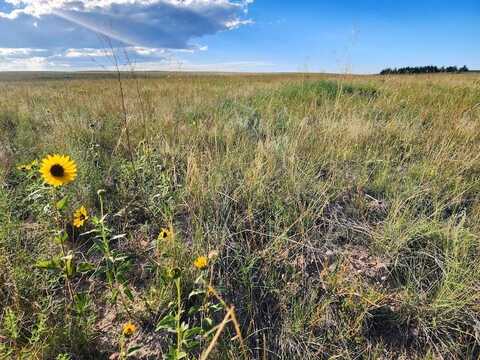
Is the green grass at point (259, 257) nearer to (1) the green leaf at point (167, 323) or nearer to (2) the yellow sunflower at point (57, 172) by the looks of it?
(1) the green leaf at point (167, 323)

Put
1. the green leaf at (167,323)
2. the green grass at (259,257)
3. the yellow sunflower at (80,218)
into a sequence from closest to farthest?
the green leaf at (167,323) < the green grass at (259,257) < the yellow sunflower at (80,218)

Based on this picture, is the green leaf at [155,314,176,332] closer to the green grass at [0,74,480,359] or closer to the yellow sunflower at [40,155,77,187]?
the green grass at [0,74,480,359]

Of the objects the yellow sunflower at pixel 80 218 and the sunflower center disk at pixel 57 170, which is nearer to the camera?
the sunflower center disk at pixel 57 170

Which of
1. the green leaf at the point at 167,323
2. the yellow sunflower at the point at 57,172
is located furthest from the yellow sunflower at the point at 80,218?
the green leaf at the point at 167,323

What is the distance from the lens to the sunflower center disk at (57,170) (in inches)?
50.6

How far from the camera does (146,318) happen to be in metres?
1.31

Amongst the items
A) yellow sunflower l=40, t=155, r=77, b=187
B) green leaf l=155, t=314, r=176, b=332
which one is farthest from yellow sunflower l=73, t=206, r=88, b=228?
green leaf l=155, t=314, r=176, b=332

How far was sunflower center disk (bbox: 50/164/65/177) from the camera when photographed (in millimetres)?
1284

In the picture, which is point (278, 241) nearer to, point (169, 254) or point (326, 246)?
point (326, 246)

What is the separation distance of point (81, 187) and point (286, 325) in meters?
1.63

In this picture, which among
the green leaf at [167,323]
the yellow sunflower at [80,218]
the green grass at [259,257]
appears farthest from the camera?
the yellow sunflower at [80,218]

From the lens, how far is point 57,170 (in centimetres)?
129

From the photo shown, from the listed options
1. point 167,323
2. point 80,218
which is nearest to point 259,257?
point 167,323

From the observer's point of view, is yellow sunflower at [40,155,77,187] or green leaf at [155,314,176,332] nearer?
green leaf at [155,314,176,332]
